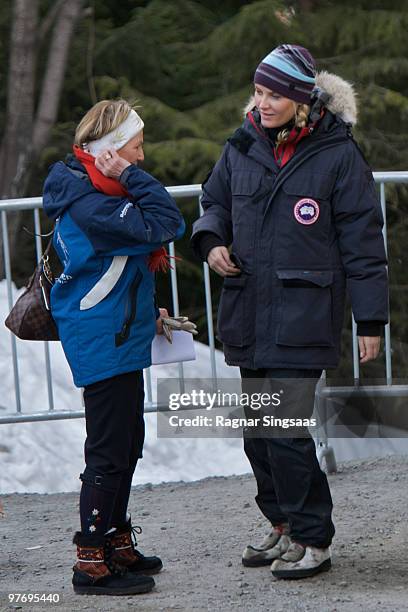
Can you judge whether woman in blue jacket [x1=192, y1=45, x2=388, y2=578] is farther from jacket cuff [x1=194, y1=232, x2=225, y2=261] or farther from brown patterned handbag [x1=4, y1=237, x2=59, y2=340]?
brown patterned handbag [x1=4, y1=237, x2=59, y2=340]

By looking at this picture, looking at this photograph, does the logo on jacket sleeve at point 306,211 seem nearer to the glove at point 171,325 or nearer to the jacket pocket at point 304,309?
the jacket pocket at point 304,309

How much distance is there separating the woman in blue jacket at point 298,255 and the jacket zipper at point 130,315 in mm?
303

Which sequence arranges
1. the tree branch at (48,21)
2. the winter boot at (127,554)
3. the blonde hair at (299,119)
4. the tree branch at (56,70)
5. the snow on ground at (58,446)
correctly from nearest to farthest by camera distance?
the blonde hair at (299,119) < the winter boot at (127,554) < the snow on ground at (58,446) < the tree branch at (56,70) < the tree branch at (48,21)

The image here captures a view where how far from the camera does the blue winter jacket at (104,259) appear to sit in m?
3.92

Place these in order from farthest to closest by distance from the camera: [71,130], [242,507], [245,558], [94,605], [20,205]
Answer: [71,130] → [20,205] → [242,507] → [245,558] → [94,605]

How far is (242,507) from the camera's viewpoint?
5586 millimetres

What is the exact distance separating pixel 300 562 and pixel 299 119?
5.05 ft

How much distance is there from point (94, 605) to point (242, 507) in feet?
5.54

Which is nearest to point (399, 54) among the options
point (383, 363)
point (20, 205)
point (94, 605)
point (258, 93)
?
point (383, 363)

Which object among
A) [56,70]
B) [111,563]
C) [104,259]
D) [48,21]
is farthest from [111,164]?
[48,21]

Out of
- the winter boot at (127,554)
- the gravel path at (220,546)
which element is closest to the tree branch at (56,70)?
the gravel path at (220,546)

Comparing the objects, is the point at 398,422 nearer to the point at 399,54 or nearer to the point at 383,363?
the point at 383,363

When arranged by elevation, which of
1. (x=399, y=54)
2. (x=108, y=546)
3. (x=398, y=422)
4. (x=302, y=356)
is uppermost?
(x=399, y=54)

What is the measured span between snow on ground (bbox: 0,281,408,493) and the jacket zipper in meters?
2.98
